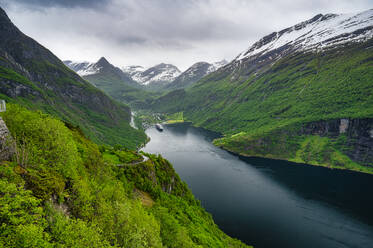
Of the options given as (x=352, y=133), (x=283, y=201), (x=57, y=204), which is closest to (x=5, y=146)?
(x=57, y=204)

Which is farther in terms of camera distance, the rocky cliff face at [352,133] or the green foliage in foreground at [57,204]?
the rocky cliff face at [352,133]

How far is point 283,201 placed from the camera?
3935 inches

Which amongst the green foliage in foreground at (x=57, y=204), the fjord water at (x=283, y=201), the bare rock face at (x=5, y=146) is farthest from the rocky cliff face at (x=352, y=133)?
the bare rock face at (x=5, y=146)

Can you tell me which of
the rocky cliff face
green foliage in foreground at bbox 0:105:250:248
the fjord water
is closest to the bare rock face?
green foliage in foreground at bbox 0:105:250:248

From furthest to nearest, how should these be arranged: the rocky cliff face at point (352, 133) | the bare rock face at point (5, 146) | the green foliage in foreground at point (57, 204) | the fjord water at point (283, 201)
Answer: the rocky cliff face at point (352, 133) < the fjord water at point (283, 201) < the bare rock face at point (5, 146) < the green foliage in foreground at point (57, 204)

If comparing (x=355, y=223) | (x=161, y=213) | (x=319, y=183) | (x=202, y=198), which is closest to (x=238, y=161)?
(x=319, y=183)

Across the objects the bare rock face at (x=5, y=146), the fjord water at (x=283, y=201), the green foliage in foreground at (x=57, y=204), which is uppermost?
the bare rock face at (x=5, y=146)

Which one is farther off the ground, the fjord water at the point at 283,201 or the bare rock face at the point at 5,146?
the bare rock face at the point at 5,146

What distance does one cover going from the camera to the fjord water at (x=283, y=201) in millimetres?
75312

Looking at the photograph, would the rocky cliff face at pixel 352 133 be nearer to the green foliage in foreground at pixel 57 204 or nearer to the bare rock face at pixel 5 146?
the green foliage in foreground at pixel 57 204

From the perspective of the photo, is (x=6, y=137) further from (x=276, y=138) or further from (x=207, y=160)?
(x=276, y=138)

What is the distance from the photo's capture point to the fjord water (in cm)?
7531

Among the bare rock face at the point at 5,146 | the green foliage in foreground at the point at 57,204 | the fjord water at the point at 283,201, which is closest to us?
the green foliage in foreground at the point at 57,204

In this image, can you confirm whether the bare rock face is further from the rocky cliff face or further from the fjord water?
the rocky cliff face
